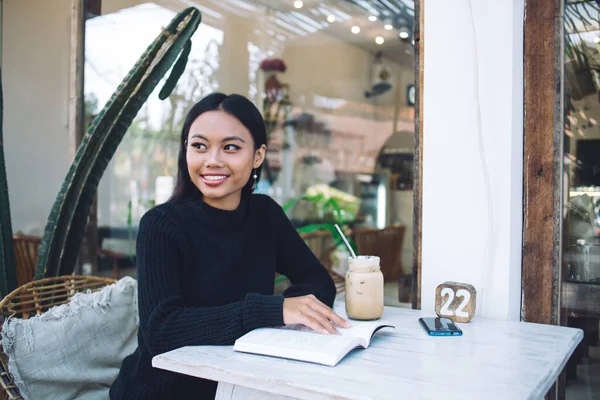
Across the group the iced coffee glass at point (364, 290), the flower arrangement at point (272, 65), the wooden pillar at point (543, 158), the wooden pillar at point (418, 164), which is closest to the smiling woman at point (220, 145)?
the iced coffee glass at point (364, 290)

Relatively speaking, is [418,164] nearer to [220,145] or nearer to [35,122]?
[220,145]

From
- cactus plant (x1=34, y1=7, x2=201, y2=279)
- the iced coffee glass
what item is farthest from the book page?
cactus plant (x1=34, y1=7, x2=201, y2=279)

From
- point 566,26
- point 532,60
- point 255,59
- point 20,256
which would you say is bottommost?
point 20,256

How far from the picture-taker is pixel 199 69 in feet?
15.5

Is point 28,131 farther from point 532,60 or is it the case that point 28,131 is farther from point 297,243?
point 532,60

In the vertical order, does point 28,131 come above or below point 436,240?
above

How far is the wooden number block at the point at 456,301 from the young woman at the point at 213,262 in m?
0.29

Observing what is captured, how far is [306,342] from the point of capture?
3.14 feet

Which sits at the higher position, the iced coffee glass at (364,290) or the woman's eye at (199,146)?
the woman's eye at (199,146)

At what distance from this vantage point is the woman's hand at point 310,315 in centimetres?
103

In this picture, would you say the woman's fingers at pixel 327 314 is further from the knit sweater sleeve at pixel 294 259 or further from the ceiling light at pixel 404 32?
the ceiling light at pixel 404 32

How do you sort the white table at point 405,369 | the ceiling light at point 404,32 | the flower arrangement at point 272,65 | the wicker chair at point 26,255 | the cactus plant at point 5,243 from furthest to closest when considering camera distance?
the flower arrangement at point 272,65, the ceiling light at point 404,32, the wicker chair at point 26,255, the cactus plant at point 5,243, the white table at point 405,369

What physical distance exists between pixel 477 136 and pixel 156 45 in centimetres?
104

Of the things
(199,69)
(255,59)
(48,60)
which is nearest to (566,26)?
(48,60)
